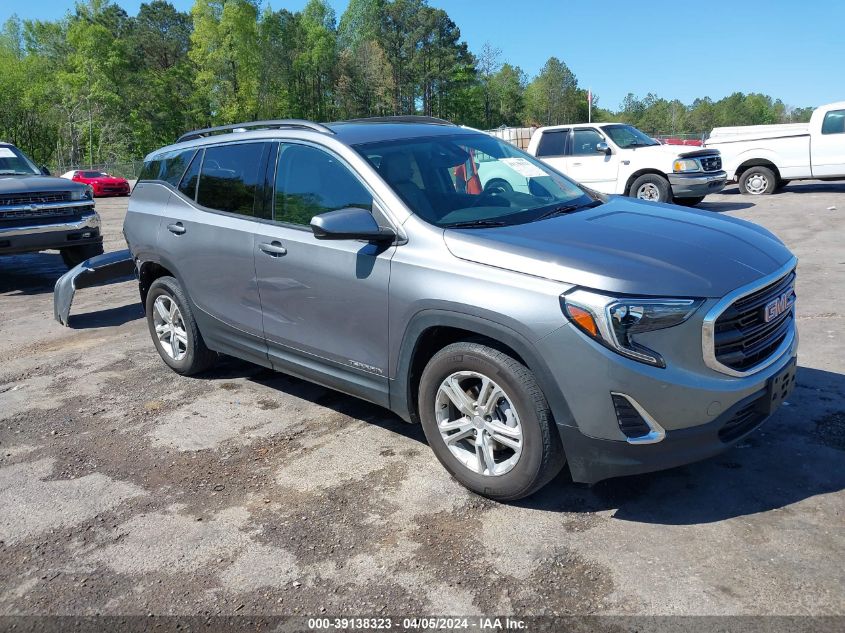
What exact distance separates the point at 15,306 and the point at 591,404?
8.51 meters

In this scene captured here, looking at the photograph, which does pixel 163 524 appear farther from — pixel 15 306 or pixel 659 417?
pixel 15 306

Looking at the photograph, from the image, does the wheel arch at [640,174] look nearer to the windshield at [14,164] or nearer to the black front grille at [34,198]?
the black front grille at [34,198]

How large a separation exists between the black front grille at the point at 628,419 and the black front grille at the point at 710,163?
41.1 ft

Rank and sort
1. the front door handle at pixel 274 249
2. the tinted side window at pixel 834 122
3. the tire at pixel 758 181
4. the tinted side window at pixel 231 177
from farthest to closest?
the tire at pixel 758 181 → the tinted side window at pixel 834 122 → the tinted side window at pixel 231 177 → the front door handle at pixel 274 249

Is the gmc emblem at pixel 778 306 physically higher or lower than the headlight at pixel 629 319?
lower

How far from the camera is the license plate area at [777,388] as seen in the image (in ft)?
11.2

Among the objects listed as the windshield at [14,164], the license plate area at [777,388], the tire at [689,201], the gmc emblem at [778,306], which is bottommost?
the tire at [689,201]

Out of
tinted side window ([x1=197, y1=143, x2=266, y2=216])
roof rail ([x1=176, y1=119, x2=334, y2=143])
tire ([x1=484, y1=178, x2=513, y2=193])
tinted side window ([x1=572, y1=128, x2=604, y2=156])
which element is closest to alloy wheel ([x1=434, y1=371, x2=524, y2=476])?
tire ([x1=484, y1=178, x2=513, y2=193])

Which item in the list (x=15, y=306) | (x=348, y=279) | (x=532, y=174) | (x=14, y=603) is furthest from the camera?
(x=15, y=306)

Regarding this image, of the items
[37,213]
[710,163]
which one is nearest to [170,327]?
[37,213]

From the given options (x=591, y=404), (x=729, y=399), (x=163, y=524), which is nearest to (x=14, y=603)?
(x=163, y=524)

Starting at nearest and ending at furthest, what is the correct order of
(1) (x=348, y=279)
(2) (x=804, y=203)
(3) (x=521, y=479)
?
1. (3) (x=521, y=479)
2. (1) (x=348, y=279)
3. (2) (x=804, y=203)

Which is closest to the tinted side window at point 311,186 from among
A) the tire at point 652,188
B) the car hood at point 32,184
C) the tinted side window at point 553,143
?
the car hood at point 32,184

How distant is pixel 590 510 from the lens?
3561mm
